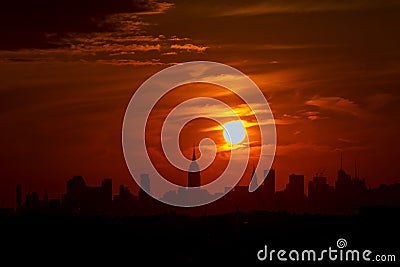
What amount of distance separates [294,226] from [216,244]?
19.1 m

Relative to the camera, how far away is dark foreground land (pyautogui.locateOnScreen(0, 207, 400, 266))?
7819 centimetres

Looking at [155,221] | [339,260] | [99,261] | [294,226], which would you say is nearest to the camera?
[339,260]

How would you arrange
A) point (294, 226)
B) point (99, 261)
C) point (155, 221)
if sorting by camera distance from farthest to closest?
1. point (155, 221)
2. point (294, 226)
3. point (99, 261)

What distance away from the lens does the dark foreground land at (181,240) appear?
78188 millimetres

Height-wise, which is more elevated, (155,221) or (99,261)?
(155,221)

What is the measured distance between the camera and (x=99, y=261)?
77.1 meters

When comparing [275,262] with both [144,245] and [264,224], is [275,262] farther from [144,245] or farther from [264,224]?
[264,224]

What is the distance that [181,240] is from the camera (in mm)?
91625

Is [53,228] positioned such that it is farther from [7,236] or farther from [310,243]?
[310,243]

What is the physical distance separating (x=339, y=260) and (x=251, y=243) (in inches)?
615

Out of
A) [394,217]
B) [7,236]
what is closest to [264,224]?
[394,217]

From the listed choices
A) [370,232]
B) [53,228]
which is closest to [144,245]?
[53,228]

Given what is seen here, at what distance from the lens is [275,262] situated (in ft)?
244

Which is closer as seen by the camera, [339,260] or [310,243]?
[339,260]
